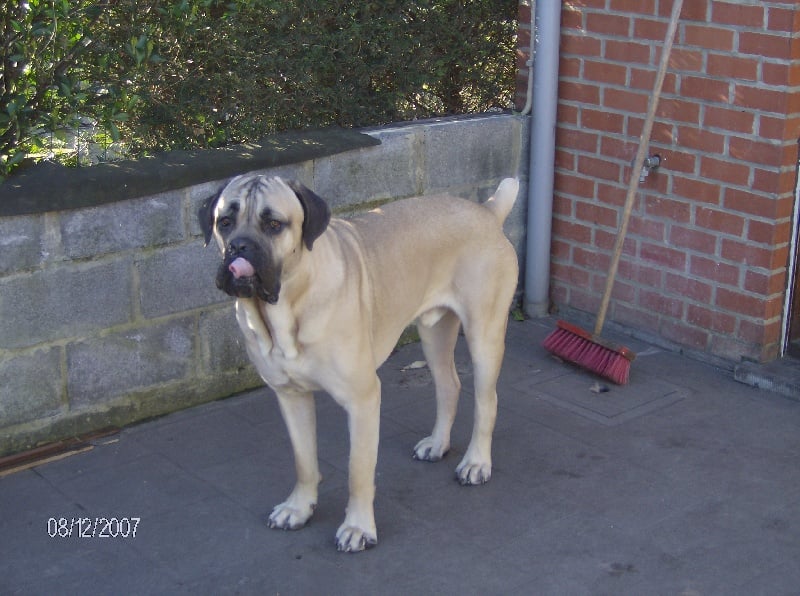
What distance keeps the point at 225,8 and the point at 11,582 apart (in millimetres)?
3152

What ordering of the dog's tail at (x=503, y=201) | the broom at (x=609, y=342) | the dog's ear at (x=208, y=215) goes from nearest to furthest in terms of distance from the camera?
the dog's ear at (x=208, y=215) → the dog's tail at (x=503, y=201) → the broom at (x=609, y=342)

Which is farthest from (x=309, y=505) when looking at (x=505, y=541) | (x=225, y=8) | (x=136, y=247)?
(x=225, y=8)

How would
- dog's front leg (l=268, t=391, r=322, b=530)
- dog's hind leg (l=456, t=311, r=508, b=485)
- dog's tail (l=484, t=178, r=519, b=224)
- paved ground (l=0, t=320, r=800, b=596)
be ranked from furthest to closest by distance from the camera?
dog's tail (l=484, t=178, r=519, b=224), dog's hind leg (l=456, t=311, r=508, b=485), dog's front leg (l=268, t=391, r=322, b=530), paved ground (l=0, t=320, r=800, b=596)

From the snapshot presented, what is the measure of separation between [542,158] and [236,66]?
1.87 meters

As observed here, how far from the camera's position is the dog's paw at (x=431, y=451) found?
5055 millimetres

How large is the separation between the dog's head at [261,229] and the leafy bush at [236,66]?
59.5 inches

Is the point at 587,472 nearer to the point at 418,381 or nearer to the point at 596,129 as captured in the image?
the point at 418,381

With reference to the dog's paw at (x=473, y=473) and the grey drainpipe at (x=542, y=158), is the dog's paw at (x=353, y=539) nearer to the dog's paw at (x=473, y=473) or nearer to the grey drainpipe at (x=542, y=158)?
the dog's paw at (x=473, y=473)

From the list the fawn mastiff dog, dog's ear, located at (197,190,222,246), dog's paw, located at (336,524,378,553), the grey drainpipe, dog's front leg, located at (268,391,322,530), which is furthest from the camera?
the grey drainpipe

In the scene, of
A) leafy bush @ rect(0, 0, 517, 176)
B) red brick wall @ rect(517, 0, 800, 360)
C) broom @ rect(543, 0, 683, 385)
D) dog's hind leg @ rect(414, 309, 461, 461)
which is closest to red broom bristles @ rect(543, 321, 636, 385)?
broom @ rect(543, 0, 683, 385)

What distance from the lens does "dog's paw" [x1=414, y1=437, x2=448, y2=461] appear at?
16.6 feet

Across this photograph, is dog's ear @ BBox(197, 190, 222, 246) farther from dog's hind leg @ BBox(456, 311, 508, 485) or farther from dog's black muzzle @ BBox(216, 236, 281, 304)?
dog's hind leg @ BBox(456, 311, 508, 485)

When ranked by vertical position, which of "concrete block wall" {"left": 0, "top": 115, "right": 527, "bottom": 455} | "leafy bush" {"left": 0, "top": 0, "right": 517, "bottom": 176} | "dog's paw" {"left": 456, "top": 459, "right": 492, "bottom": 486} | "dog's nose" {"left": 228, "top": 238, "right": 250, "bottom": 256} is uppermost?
"leafy bush" {"left": 0, "top": 0, "right": 517, "bottom": 176}

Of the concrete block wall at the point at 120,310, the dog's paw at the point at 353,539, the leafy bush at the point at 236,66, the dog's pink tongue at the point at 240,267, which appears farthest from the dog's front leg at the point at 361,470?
the leafy bush at the point at 236,66
